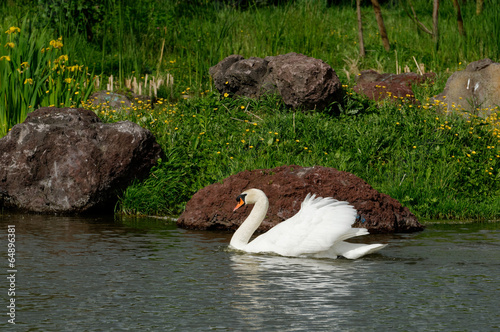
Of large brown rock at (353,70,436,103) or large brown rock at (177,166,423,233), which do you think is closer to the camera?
large brown rock at (177,166,423,233)

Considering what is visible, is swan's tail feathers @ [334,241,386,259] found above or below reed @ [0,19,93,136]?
below

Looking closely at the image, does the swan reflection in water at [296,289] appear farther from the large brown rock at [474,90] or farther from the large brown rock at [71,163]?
the large brown rock at [474,90]

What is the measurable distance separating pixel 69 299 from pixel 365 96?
A: 9.48m

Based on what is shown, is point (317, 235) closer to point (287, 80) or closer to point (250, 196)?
point (250, 196)

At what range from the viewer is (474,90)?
47.3ft

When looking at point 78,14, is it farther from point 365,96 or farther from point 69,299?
point 69,299

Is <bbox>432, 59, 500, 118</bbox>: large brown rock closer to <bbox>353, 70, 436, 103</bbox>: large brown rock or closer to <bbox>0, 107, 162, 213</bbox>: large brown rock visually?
<bbox>353, 70, 436, 103</bbox>: large brown rock

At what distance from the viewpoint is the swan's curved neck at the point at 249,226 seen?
8203 millimetres

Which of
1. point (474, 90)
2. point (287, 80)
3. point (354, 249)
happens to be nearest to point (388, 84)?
point (474, 90)

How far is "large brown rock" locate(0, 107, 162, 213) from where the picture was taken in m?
10.8

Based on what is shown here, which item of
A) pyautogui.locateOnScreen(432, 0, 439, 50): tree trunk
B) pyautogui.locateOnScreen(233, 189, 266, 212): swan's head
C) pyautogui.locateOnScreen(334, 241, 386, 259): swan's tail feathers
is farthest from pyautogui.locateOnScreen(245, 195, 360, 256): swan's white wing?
pyautogui.locateOnScreen(432, 0, 439, 50): tree trunk

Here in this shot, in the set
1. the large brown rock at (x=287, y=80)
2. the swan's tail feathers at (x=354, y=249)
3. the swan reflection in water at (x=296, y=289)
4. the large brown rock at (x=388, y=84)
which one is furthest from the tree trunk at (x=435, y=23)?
the swan reflection in water at (x=296, y=289)

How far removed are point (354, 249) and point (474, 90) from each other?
25.6ft

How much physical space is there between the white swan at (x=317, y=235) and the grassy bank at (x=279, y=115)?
118 inches
